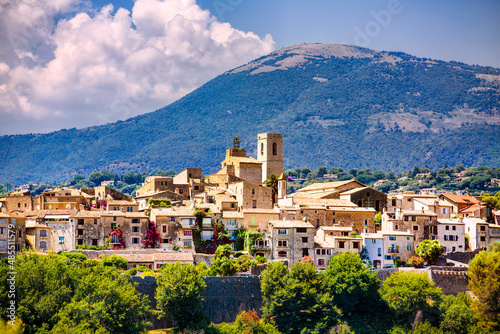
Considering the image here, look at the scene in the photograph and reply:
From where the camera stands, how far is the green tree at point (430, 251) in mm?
65188

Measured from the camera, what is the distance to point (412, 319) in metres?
60.0

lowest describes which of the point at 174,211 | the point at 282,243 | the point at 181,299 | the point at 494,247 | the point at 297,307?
the point at 297,307

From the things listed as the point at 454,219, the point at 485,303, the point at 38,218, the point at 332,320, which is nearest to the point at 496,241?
the point at 454,219

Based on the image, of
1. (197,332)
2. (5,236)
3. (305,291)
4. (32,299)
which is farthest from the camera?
(5,236)

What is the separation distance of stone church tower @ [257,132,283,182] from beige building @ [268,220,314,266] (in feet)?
115

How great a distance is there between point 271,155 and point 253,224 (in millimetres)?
35001

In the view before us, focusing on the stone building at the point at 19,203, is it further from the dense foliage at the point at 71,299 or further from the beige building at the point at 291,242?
the beige building at the point at 291,242

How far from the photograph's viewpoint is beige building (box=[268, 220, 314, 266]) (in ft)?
211

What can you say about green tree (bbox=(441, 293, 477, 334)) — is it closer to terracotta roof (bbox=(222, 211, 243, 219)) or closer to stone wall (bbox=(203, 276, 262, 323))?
stone wall (bbox=(203, 276, 262, 323))

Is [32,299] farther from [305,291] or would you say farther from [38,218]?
[305,291]

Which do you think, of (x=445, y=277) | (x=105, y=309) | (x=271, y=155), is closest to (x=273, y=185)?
(x=271, y=155)

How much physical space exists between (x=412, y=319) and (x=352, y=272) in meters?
6.56

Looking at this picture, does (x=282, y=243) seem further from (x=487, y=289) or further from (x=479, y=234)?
(x=479, y=234)

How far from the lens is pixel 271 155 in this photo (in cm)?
10225
